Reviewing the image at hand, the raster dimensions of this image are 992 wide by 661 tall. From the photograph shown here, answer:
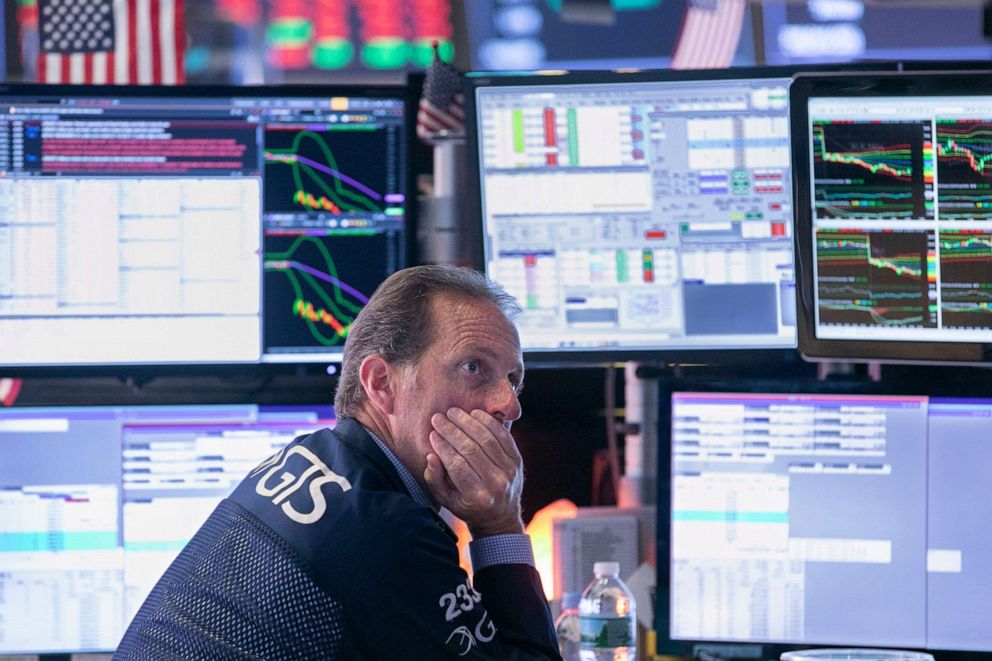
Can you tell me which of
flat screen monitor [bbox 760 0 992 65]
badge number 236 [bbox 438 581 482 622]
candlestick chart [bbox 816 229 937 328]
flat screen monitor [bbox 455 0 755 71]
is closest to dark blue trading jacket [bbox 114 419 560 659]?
badge number 236 [bbox 438 581 482 622]

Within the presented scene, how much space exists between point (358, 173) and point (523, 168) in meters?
0.28

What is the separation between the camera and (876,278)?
198 centimetres

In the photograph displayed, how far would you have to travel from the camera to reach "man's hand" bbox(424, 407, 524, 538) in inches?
59.2

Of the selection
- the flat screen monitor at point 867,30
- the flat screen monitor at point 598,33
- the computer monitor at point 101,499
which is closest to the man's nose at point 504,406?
the computer monitor at point 101,499

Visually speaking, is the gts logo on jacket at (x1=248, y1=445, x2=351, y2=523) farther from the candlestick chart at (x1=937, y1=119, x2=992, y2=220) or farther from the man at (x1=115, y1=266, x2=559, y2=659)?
the candlestick chart at (x1=937, y1=119, x2=992, y2=220)

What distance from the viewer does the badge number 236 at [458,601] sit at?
1.35 metres

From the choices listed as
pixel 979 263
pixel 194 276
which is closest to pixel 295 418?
pixel 194 276

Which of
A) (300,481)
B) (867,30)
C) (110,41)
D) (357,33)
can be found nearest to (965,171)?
(300,481)

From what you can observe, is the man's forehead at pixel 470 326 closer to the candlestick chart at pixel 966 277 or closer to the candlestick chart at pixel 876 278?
the candlestick chart at pixel 876 278

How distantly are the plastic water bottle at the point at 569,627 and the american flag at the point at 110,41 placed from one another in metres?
1.34

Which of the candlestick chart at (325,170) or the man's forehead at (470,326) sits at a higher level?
the candlestick chart at (325,170)

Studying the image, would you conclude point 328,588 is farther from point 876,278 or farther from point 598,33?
point 598,33

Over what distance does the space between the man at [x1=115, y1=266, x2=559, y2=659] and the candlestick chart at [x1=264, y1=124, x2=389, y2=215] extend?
0.53 meters

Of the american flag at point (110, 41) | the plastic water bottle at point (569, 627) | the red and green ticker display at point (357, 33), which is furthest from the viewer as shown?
the red and green ticker display at point (357, 33)
